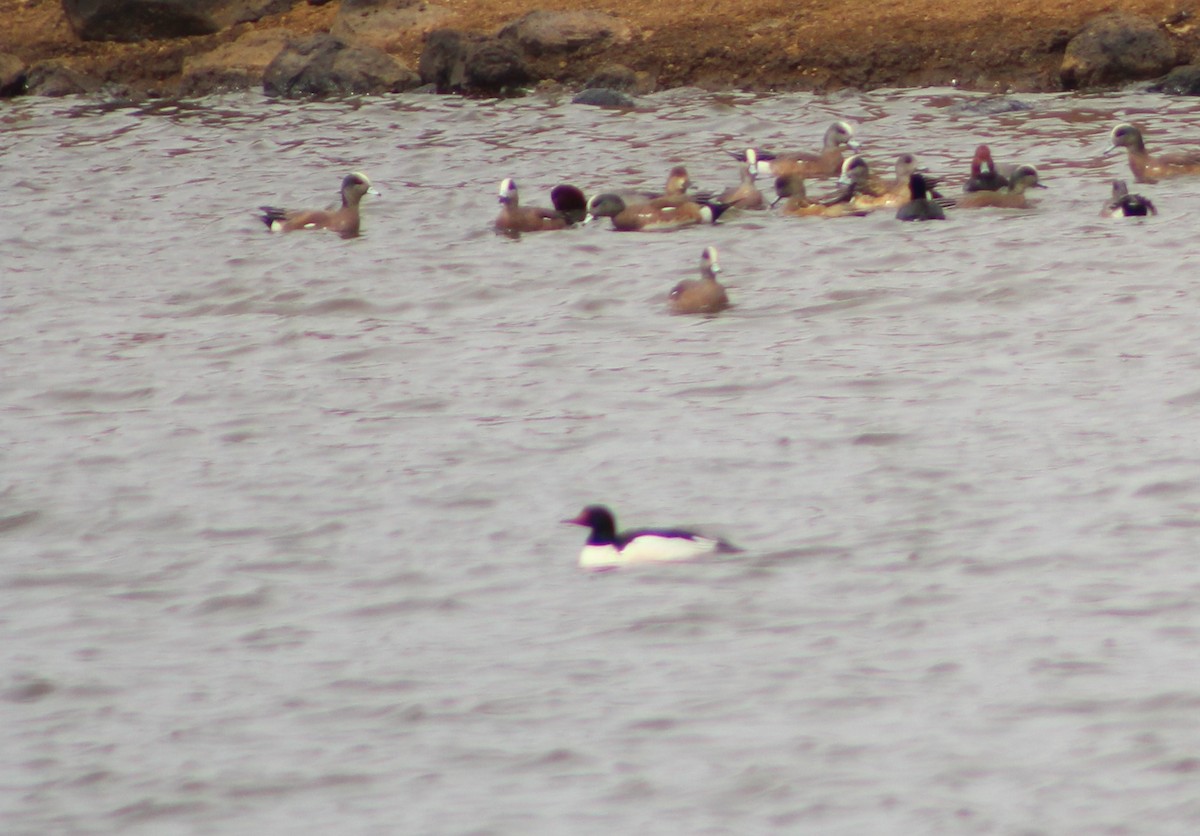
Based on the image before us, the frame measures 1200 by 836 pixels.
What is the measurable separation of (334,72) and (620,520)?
2005 cm

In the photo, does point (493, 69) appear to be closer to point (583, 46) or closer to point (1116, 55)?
point (583, 46)

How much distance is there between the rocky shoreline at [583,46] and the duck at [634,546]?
653 inches

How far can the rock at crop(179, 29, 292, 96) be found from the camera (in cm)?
2983

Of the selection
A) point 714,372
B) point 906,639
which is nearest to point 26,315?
point 714,372

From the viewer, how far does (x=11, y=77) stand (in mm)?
30000

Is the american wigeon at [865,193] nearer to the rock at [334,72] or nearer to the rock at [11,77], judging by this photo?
the rock at [334,72]

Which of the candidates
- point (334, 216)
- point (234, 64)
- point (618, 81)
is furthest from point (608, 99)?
point (334, 216)

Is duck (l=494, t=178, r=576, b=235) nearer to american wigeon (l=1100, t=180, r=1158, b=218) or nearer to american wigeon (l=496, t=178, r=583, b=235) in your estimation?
american wigeon (l=496, t=178, r=583, b=235)

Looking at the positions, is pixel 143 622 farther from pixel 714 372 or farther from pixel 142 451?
pixel 714 372

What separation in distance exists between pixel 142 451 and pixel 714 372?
349cm

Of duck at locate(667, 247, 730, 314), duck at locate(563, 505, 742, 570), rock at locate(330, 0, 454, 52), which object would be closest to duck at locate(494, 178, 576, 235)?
duck at locate(667, 247, 730, 314)

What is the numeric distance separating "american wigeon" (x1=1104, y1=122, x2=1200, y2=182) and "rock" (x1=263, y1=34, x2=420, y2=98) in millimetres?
12774

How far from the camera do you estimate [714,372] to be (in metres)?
12.4

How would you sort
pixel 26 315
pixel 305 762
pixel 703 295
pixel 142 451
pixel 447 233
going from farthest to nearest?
pixel 447 233 → pixel 26 315 → pixel 703 295 → pixel 142 451 → pixel 305 762
